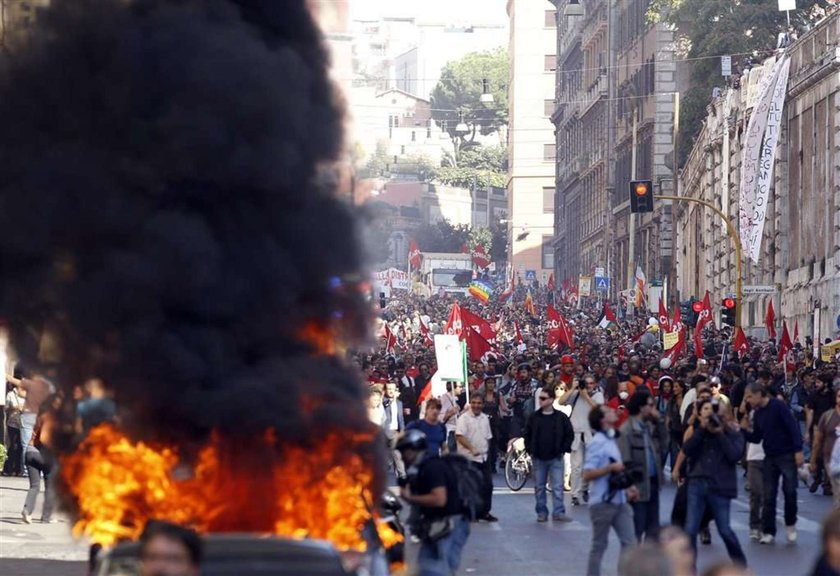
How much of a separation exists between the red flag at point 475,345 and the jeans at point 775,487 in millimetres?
19706

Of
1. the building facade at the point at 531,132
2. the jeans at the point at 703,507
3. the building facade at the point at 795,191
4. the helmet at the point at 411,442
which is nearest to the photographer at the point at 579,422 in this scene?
the jeans at the point at 703,507

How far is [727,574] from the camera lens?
7531mm

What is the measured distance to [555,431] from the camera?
21188mm

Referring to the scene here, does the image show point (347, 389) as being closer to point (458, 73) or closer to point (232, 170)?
point (232, 170)

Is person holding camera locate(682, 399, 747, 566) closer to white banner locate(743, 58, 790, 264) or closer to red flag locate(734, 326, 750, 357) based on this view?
red flag locate(734, 326, 750, 357)

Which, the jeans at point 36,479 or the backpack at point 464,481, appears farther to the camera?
the jeans at point 36,479

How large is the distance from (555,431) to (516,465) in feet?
16.6

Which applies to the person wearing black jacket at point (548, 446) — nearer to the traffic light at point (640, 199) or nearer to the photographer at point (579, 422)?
the photographer at point (579, 422)

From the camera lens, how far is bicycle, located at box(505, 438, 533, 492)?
85.5ft

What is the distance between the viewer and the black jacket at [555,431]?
21.1 meters

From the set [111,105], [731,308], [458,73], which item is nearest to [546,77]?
[458,73]

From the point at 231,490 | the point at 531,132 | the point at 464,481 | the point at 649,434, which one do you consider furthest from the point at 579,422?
the point at 531,132

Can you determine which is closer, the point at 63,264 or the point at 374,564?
the point at 374,564

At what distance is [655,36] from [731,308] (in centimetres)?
3791
